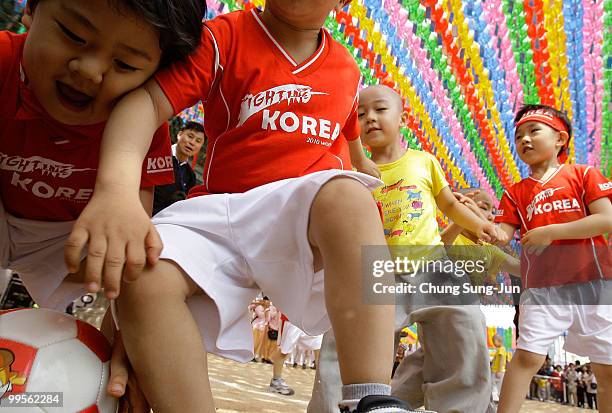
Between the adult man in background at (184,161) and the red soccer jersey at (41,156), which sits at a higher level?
the adult man in background at (184,161)

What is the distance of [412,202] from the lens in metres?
2.12

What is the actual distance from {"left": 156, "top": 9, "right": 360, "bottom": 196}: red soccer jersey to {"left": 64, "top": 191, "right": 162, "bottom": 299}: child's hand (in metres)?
0.29

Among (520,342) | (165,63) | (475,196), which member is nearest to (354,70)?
(165,63)

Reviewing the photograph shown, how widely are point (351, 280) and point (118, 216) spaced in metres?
0.35

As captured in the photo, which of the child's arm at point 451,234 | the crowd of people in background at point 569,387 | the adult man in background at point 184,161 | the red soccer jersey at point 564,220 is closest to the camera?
the red soccer jersey at point 564,220

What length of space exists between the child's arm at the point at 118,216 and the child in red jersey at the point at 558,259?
182 cm

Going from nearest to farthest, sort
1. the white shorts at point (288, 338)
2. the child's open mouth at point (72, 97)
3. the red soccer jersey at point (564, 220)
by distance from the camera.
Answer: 1. the child's open mouth at point (72, 97)
2. the red soccer jersey at point (564, 220)
3. the white shorts at point (288, 338)

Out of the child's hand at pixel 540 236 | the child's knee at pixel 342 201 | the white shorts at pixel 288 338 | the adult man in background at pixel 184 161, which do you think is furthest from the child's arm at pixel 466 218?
the white shorts at pixel 288 338

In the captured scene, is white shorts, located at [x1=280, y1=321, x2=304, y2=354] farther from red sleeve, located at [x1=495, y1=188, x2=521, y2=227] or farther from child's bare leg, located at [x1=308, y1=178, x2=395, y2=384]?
child's bare leg, located at [x1=308, y1=178, x2=395, y2=384]

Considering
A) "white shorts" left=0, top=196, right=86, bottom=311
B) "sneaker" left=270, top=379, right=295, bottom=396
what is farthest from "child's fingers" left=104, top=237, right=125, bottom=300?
"sneaker" left=270, top=379, right=295, bottom=396

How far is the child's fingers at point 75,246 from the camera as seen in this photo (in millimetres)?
767

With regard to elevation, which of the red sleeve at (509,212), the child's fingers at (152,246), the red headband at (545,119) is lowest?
the child's fingers at (152,246)

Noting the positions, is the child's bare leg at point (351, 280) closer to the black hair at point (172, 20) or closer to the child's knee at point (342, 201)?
the child's knee at point (342, 201)

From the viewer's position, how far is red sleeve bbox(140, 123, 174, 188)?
129cm
